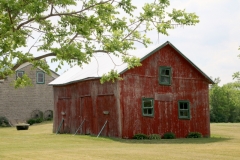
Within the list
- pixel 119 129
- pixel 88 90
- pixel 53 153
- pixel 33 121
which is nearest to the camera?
pixel 53 153

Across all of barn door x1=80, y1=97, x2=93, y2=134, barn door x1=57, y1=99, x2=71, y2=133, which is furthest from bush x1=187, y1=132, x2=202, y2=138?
barn door x1=57, y1=99, x2=71, y2=133

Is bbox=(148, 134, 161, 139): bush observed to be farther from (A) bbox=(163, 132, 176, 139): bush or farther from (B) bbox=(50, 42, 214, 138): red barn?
(A) bbox=(163, 132, 176, 139): bush

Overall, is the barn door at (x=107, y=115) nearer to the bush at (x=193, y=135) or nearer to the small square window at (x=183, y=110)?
the small square window at (x=183, y=110)

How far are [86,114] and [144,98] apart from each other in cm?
488

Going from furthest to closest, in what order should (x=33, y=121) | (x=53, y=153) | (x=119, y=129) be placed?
(x=33, y=121)
(x=119, y=129)
(x=53, y=153)

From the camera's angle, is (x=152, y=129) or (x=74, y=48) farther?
(x=152, y=129)

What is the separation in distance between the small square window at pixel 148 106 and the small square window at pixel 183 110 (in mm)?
2608

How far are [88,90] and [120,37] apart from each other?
18687mm

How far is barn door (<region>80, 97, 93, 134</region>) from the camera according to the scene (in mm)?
36250

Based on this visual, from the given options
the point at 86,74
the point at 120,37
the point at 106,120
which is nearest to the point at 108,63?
the point at 86,74

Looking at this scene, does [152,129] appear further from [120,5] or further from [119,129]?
[120,5]

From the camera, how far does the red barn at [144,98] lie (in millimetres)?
33531

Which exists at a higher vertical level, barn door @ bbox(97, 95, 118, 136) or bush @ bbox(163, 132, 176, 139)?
barn door @ bbox(97, 95, 118, 136)

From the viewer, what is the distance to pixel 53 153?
22969 millimetres
